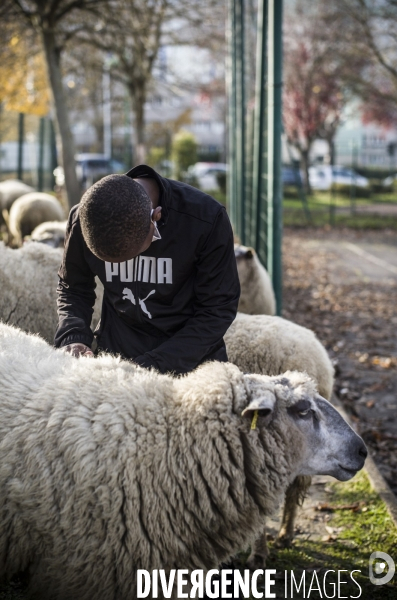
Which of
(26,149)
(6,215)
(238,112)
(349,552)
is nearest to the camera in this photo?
(349,552)

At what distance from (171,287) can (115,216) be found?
2.19 ft

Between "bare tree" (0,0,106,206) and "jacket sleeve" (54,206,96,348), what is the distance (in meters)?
9.36

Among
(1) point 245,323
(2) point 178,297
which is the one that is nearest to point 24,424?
(2) point 178,297

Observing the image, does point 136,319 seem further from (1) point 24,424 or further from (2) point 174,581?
(2) point 174,581

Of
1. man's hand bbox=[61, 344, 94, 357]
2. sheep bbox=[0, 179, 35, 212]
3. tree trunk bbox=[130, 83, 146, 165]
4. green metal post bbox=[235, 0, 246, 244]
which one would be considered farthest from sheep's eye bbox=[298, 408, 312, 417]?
tree trunk bbox=[130, 83, 146, 165]

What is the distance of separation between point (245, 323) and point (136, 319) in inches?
48.0

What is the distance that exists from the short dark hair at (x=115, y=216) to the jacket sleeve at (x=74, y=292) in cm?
54

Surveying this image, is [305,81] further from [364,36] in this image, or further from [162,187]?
[162,187]

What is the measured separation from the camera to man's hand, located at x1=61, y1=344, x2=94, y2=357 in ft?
10.8

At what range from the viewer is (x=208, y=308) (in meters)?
3.34

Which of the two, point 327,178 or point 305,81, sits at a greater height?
point 305,81

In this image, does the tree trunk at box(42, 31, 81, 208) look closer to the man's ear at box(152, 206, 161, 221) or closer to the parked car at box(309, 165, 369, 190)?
the man's ear at box(152, 206, 161, 221)

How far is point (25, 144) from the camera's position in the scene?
17547mm

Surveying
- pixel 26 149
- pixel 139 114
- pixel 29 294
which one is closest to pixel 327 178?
pixel 139 114
